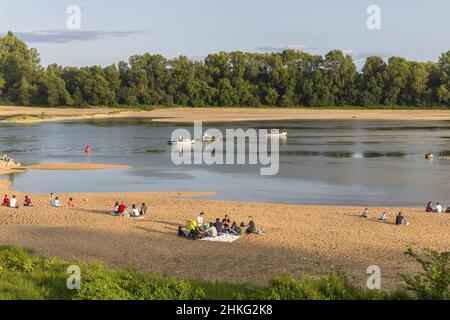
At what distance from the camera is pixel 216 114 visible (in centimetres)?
14350

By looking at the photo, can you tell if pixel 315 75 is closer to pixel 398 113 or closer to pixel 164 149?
pixel 398 113

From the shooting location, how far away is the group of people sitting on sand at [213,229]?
2597 cm

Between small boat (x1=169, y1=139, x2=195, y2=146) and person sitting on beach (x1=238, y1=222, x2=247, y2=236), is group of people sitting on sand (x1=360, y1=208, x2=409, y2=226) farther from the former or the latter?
small boat (x1=169, y1=139, x2=195, y2=146)

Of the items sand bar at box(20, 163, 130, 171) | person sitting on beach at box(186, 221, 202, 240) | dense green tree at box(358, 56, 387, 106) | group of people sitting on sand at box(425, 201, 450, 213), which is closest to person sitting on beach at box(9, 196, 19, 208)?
person sitting on beach at box(186, 221, 202, 240)

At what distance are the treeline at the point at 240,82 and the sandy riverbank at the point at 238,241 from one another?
127 m

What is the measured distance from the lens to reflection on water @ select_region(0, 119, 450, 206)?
40009 millimetres

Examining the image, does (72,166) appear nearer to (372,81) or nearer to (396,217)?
(396,217)

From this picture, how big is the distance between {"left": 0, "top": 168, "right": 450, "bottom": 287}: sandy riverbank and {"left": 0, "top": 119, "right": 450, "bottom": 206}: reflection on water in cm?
572

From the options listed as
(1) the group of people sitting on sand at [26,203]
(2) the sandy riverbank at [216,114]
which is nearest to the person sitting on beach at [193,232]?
(1) the group of people sitting on sand at [26,203]

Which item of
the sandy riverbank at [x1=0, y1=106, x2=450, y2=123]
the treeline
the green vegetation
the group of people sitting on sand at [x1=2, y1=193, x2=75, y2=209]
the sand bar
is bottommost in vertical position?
the sand bar

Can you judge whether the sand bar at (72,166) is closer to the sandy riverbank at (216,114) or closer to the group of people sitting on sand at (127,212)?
the group of people sitting on sand at (127,212)

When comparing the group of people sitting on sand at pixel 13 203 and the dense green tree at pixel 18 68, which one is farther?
the dense green tree at pixel 18 68

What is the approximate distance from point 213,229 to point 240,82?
13835 centimetres
